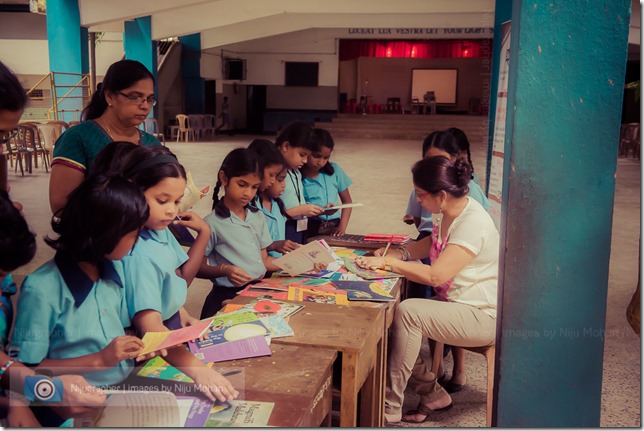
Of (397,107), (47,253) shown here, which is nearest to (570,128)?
(47,253)

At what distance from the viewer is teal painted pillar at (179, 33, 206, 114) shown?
1909cm

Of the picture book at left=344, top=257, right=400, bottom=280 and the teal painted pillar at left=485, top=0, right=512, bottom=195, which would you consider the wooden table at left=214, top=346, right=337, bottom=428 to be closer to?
the picture book at left=344, top=257, right=400, bottom=280

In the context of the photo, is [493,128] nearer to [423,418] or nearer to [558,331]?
[423,418]

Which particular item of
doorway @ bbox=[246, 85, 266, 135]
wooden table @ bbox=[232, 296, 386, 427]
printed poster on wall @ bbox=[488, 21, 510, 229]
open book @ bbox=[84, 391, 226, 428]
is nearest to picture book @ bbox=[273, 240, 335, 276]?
wooden table @ bbox=[232, 296, 386, 427]

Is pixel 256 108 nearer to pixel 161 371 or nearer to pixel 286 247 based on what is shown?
pixel 286 247

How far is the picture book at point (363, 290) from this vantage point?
7.89ft

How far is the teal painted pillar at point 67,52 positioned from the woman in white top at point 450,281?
11.5 meters

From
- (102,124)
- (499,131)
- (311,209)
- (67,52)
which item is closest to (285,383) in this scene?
(102,124)

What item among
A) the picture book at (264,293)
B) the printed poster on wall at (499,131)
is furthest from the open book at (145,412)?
the printed poster on wall at (499,131)

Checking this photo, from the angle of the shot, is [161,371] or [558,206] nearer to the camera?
[161,371]

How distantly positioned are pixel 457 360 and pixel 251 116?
20.5 m

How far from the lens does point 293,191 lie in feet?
11.7

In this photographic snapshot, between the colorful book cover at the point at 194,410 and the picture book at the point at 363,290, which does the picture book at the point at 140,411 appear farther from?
the picture book at the point at 363,290

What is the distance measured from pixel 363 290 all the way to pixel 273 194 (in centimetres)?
85
